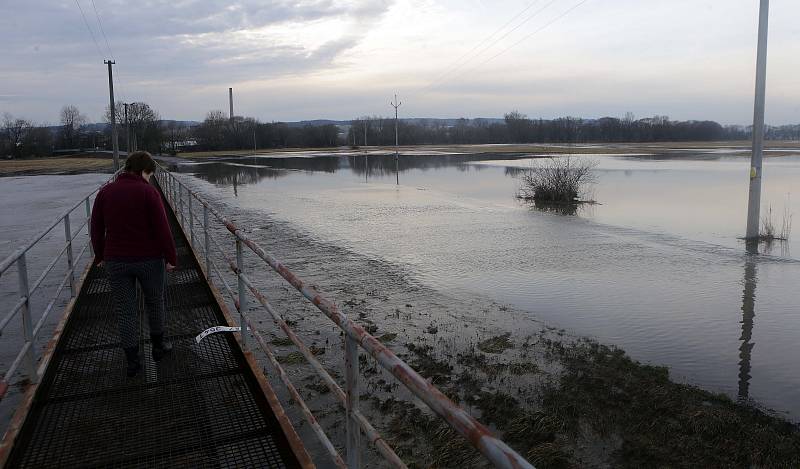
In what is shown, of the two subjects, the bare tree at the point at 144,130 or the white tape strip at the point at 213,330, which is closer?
the white tape strip at the point at 213,330

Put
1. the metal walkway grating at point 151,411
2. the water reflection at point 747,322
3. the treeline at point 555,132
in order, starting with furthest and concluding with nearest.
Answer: the treeline at point 555,132 → the water reflection at point 747,322 → the metal walkway grating at point 151,411

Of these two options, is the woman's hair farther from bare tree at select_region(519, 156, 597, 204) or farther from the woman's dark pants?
→ bare tree at select_region(519, 156, 597, 204)

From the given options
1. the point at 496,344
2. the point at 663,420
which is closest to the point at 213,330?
the point at 496,344

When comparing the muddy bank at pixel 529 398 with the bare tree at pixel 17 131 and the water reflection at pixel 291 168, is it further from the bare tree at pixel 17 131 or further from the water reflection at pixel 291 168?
the bare tree at pixel 17 131

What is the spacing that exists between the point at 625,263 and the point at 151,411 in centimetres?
970

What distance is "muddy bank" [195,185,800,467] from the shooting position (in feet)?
14.5

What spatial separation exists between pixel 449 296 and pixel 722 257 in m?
6.65

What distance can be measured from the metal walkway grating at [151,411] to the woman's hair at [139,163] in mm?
1610

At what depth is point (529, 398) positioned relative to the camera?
5328 millimetres

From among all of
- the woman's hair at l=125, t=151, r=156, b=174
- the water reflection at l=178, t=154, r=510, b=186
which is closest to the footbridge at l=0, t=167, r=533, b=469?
the woman's hair at l=125, t=151, r=156, b=174

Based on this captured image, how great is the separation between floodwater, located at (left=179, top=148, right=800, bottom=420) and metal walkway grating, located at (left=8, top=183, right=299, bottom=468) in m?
4.26

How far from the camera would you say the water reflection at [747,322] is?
5.91m

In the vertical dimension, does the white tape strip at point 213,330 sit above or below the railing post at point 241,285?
below

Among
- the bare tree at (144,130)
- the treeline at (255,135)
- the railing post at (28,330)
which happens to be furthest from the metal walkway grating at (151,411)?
the treeline at (255,135)
